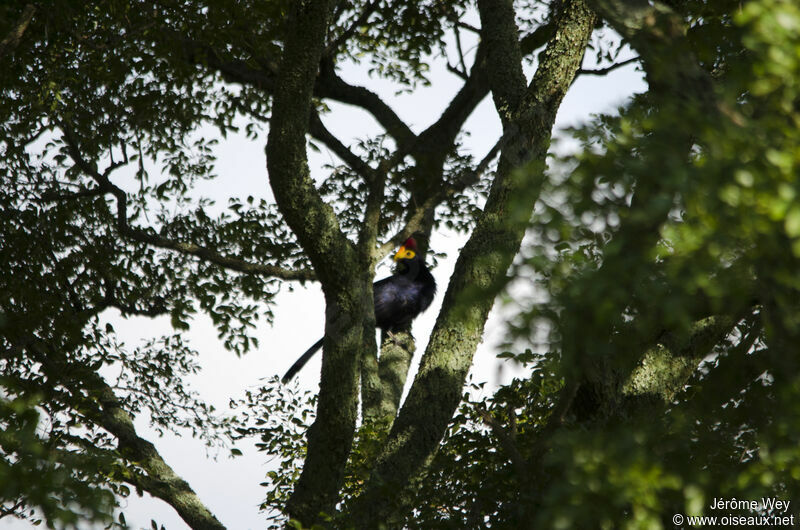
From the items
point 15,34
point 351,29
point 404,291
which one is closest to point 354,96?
point 351,29

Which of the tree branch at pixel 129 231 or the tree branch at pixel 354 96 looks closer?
the tree branch at pixel 129 231

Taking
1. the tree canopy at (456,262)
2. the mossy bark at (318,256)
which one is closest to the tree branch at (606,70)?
the tree canopy at (456,262)

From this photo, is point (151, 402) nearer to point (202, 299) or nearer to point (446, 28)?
point (202, 299)

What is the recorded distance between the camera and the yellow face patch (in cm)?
868

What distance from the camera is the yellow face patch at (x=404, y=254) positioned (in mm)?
8680

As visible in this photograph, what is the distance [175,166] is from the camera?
790 cm

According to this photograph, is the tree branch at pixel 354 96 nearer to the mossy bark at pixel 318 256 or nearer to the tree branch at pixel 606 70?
the tree branch at pixel 606 70

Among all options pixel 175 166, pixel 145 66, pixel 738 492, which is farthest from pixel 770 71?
pixel 175 166

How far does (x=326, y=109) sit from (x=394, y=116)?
2.98 ft

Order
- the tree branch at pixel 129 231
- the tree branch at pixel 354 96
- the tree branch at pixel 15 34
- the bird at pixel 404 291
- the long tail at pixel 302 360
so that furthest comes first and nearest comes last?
the bird at pixel 404 291, the tree branch at pixel 354 96, the long tail at pixel 302 360, the tree branch at pixel 129 231, the tree branch at pixel 15 34

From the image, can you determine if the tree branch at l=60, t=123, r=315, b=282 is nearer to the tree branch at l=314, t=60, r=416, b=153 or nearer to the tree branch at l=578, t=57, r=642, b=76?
the tree branch at l=314, t=60, r=416, b=153

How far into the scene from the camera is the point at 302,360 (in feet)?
26.0

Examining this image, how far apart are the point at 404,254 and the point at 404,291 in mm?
442

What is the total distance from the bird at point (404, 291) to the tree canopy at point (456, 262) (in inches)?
10.2
